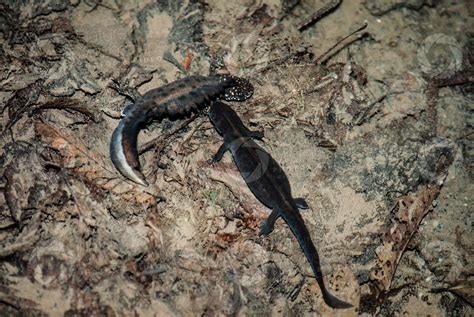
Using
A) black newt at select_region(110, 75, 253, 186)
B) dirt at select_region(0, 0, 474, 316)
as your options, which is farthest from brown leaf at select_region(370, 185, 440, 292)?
black newt at select_region(110, 75, 253, 186)

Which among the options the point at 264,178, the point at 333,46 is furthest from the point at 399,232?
the point at 333,46

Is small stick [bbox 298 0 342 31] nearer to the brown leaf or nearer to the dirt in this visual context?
the dirt

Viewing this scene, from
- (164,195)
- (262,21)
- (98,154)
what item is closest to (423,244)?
(164,195)

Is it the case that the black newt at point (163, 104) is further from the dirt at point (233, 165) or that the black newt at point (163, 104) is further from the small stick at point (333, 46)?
the small stick at point (333, 46)

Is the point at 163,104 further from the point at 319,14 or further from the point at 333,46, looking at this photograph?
the point at 319,14

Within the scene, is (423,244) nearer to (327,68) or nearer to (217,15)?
(327,68)

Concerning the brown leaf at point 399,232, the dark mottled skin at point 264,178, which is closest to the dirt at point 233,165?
the brown leaf at point 399,232
